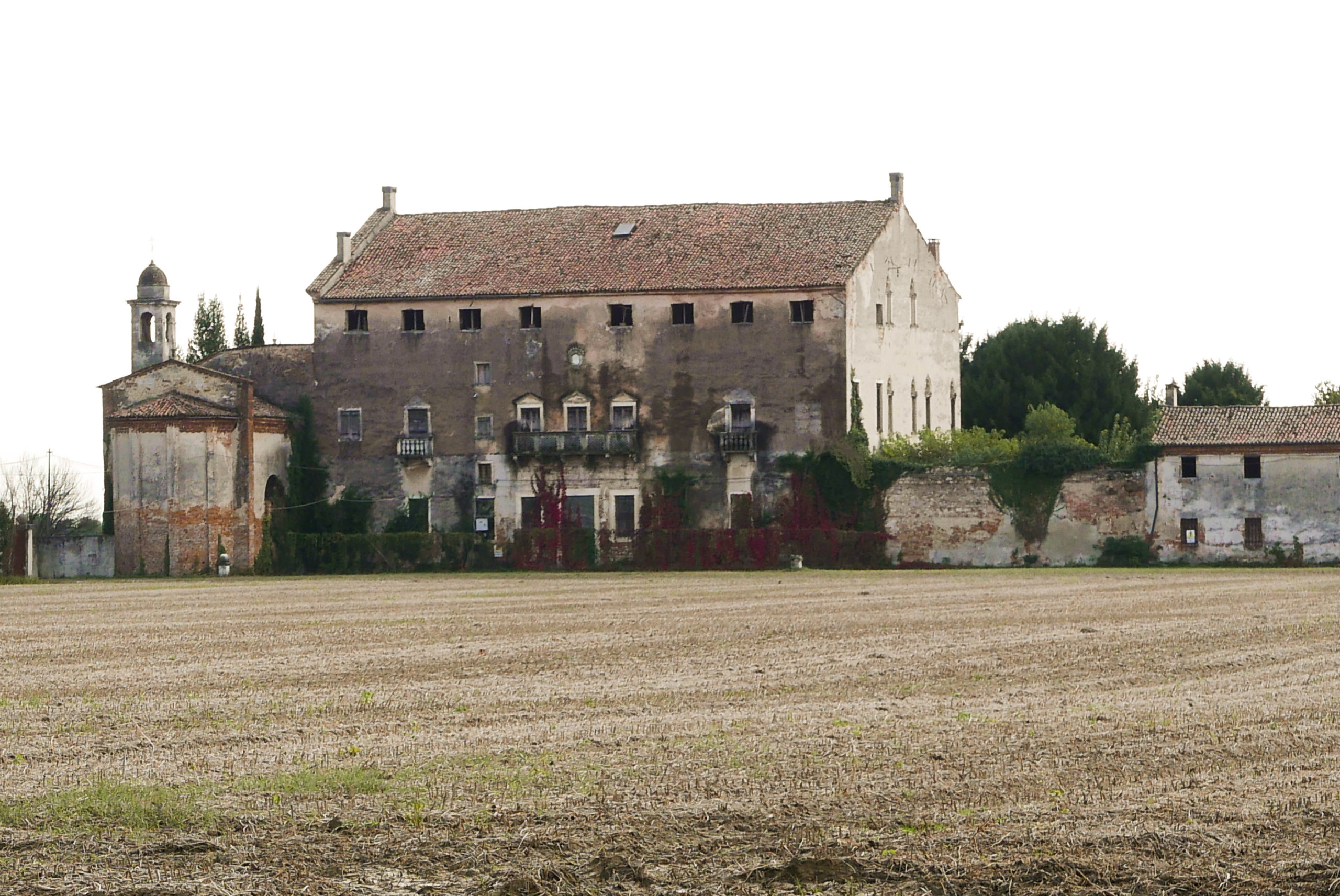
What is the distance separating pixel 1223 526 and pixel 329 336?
29975 millimetres

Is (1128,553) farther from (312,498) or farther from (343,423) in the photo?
(312,498)

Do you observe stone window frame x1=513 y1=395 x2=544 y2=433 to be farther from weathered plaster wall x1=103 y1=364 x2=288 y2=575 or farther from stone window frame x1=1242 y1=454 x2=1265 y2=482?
stone window frame x1=1242 y1=454 x2=1265 y2=482

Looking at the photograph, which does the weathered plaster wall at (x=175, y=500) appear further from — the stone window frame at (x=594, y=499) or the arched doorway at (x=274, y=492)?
the stone window frame at (x=594, y=499)

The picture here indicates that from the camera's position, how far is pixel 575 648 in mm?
27609

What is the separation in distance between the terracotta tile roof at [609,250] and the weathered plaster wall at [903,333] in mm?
1371

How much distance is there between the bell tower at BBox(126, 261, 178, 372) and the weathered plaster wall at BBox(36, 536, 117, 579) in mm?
7817

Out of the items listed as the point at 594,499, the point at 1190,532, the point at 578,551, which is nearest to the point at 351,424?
the point at 594,499

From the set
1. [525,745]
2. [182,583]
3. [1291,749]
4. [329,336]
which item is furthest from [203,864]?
[329,336]

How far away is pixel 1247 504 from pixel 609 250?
22.4m

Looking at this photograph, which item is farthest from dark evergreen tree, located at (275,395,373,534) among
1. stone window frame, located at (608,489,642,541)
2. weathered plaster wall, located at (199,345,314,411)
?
stone window frame, located at (608,489,642,541)

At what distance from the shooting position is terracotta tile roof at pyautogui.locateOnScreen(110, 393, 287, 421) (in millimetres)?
62000

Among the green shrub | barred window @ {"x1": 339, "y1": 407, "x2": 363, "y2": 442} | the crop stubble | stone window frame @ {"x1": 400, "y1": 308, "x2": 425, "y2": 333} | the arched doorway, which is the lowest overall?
the crop stubble

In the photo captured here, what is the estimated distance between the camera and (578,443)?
64375mm

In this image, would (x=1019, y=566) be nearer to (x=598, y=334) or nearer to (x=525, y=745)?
(x=598, y=334)
